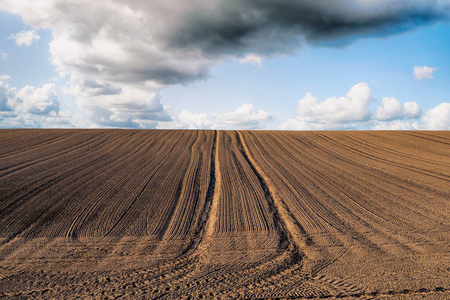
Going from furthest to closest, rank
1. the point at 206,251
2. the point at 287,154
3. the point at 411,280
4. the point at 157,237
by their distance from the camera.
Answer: the point at 287,154 → the point at 157,237 → the point at 206,251 → the point at 411,280

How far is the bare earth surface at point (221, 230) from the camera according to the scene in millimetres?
4238

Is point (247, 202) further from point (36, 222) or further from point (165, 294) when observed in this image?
point (36, 222)

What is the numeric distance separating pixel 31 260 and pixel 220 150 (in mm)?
14746

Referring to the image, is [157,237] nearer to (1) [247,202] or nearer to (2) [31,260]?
(2) [31,260]

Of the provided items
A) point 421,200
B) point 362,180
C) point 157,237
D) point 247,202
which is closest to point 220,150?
point 362,180

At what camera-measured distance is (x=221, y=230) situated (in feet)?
21.0

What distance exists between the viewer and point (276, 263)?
4918mm

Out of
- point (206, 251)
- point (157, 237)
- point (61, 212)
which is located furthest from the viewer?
point (61, 212)

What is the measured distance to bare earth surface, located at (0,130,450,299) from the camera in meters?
4.24

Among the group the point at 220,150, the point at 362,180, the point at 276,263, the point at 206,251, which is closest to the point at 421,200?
the point at 362,180

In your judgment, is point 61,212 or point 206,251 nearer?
point 206,251

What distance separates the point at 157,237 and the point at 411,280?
176 inches

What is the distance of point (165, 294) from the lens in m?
3.94

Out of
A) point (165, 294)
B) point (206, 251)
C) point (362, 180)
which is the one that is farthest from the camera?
point (362, 180)
